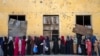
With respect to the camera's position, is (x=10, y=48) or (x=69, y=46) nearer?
(x=10, y=48)

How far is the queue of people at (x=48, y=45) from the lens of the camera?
24.8m

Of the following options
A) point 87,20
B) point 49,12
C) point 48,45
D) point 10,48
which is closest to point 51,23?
point 49,12

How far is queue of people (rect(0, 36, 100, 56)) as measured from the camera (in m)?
24.8

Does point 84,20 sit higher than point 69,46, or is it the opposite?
point 84,20

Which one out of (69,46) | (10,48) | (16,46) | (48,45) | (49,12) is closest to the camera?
(16,46)

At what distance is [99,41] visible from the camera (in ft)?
83.5

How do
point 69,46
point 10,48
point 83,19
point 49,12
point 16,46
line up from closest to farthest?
point 16,46
point 10,48
point 69,46
point 49,12
point 83,19

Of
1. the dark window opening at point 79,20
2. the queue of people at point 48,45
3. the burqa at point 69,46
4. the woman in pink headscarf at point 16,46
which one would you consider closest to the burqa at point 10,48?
the queue of people at point 48,45

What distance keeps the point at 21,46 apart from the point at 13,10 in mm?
2940

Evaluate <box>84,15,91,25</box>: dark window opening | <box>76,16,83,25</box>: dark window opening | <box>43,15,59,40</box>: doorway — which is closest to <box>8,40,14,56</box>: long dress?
<box>43,15,59,40</box>: doorway

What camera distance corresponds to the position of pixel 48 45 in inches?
1010

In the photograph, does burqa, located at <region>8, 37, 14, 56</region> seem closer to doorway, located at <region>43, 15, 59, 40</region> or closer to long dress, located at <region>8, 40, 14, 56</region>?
long dress, located at <region>8, 40, 14, 56</region>

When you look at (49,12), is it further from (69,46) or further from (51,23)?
(69,46)

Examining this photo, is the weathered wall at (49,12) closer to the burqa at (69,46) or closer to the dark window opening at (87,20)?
the dark window opening at (87,20)
